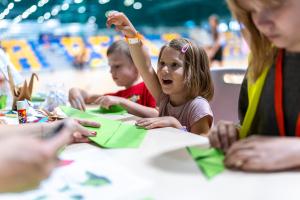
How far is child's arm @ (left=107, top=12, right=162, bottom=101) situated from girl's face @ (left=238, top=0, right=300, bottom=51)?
2.33 ft

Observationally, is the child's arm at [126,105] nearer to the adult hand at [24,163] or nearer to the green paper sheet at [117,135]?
the green paper sheet at [117,135]

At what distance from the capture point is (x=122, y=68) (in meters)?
1.83

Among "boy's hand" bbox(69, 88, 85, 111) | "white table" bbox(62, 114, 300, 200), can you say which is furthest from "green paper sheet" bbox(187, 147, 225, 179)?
"boy's hand" bbox(69, 88, 85, 111)

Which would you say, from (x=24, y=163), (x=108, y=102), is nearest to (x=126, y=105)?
(x=108, y=102)

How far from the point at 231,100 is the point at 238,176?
37.9 inches

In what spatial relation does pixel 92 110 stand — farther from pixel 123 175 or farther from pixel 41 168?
pixel 41 168

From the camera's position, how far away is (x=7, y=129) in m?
0.84

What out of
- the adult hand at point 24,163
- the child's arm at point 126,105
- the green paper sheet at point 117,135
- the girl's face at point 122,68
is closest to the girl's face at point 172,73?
the child's arm at point 126,105

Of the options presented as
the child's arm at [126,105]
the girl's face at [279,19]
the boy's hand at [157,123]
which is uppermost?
the girl's face at [279,19]

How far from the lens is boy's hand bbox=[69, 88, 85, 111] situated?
1469mm

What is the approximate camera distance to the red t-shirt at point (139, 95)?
1.74 metres

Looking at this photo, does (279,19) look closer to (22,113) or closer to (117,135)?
(117,135)

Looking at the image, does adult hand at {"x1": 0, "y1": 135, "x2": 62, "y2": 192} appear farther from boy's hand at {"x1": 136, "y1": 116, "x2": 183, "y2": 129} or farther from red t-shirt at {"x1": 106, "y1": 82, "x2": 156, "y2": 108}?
red t-shirt at {"x1": 106, "y1": 82, "x2": 156, "y2": 108}

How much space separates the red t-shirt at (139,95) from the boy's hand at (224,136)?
3.12ft
